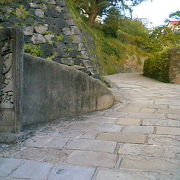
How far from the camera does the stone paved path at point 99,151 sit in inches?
88.2

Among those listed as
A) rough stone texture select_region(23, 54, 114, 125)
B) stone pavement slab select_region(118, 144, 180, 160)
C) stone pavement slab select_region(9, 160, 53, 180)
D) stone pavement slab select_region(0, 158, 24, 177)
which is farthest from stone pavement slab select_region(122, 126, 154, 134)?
stone pavement slab select_region(0, 158, 24, 177)

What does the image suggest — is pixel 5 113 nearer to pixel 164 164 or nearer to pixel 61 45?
pixel 164 164

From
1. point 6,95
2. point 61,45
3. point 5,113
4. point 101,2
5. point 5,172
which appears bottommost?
point 5,172

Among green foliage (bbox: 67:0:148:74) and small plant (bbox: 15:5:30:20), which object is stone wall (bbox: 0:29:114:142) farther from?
green foliage (bbox: 67:0:148:74)

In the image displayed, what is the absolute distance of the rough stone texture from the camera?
3.64 metres

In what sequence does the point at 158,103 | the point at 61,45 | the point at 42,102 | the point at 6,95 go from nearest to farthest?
the point at 6,95 → the point at 42,102 → the point at 158,103 → the point at 61,45

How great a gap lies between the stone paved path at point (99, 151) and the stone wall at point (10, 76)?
1.29 feet

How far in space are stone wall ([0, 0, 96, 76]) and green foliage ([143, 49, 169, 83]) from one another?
5450mm

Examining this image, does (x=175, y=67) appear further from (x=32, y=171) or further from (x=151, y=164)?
(x=32, y=171)

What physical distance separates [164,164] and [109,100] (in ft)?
9.33

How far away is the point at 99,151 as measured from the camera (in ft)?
9.07

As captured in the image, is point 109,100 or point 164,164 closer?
point 164,164

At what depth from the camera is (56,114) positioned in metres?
4.09

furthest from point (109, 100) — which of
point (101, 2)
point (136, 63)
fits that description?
point (136, 63)
